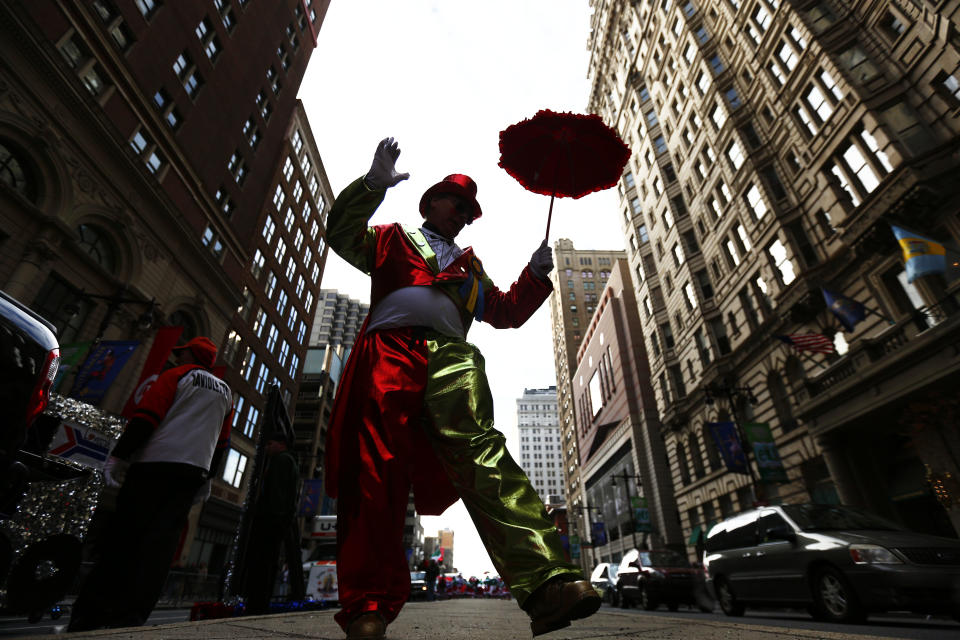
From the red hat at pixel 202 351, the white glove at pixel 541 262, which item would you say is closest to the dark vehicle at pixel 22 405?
the red hat at pixel 202 351

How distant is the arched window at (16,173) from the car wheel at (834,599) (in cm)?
1988

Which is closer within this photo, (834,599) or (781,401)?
(834,599)

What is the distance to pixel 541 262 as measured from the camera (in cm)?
296

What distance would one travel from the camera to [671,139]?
3300cm

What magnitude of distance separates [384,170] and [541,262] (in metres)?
1.06

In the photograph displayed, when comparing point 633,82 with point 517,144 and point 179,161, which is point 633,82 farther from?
point 517,144

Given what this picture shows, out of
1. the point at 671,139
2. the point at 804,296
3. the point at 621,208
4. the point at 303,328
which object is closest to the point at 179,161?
the point at 303,328

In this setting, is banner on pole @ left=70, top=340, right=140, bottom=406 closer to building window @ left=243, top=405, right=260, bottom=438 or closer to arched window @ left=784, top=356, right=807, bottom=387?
building window @ left=243, top=405, right=260, bottom=438

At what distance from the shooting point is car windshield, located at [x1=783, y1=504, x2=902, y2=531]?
22.5 feet

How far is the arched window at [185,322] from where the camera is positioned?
2133 centimetres

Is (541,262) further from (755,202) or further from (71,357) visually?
(755,202)

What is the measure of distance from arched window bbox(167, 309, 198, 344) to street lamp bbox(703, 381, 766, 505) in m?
23.5

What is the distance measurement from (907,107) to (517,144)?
18.6 m

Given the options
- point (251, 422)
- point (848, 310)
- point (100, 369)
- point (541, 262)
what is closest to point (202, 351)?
point (541, 262)
